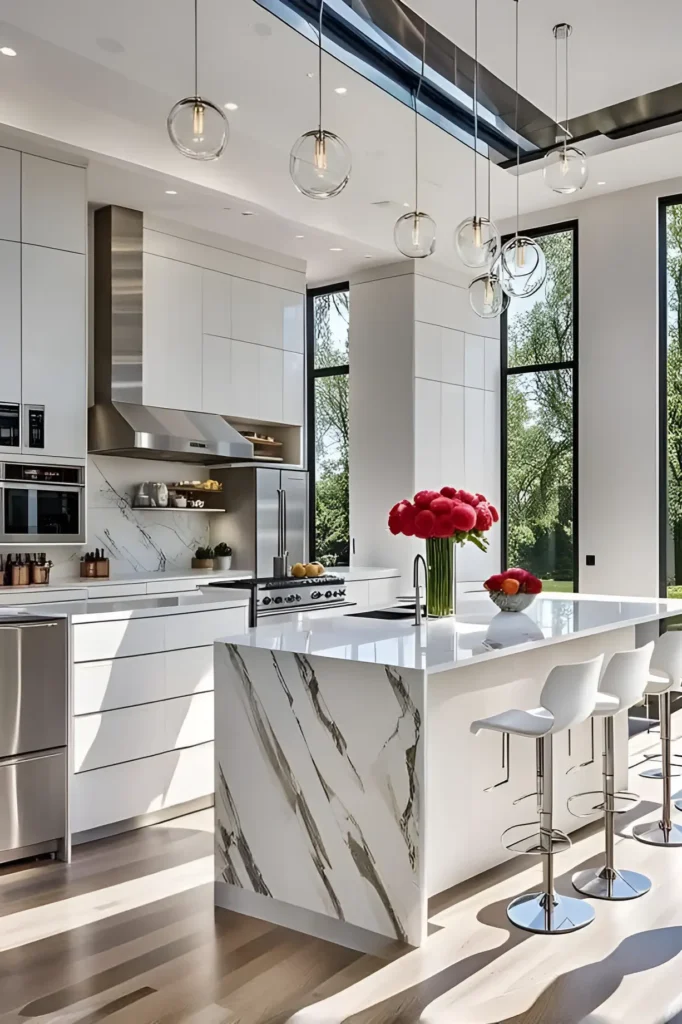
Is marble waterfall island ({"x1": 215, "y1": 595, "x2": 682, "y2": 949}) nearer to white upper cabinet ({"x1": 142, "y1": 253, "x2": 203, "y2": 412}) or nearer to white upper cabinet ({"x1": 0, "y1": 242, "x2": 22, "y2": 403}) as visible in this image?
white upper cabinet ({"x1": 0, "y1": 242, "x2": 22, "y2": 403})

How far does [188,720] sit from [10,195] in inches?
117

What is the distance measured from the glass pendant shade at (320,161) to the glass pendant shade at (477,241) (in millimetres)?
815

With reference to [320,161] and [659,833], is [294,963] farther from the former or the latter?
[320,161]

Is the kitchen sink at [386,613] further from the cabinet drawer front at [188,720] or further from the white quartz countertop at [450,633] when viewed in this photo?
the cabinet drawer front at [188,720]

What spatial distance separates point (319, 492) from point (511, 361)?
201 cm

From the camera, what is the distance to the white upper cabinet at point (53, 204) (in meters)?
4.89

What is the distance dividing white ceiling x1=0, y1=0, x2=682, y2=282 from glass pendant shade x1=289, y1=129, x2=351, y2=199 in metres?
1.31

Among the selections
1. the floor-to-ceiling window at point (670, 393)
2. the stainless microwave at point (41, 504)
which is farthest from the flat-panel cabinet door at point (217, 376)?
the floor-to-ceiling window at point (670, 393)

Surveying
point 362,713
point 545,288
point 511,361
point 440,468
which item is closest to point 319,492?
point 440,468

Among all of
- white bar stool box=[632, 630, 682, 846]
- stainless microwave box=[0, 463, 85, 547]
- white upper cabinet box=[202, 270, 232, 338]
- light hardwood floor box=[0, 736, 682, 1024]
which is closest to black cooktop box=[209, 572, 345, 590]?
stainless microwave box=[0, 463, 85, 547]

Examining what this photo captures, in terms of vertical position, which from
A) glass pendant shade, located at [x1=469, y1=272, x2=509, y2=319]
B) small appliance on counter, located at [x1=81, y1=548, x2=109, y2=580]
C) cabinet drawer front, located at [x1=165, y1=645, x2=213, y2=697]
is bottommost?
cabinet drawer front, located at [x1=165, y1=645, x2=213, y2=697]

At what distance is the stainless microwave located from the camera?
16.1ft

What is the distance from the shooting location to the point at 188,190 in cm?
544

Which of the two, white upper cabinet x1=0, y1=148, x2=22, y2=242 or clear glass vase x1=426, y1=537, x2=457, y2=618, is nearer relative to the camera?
clear glass vase x1=426, y1=537, x2=457, y2=618
